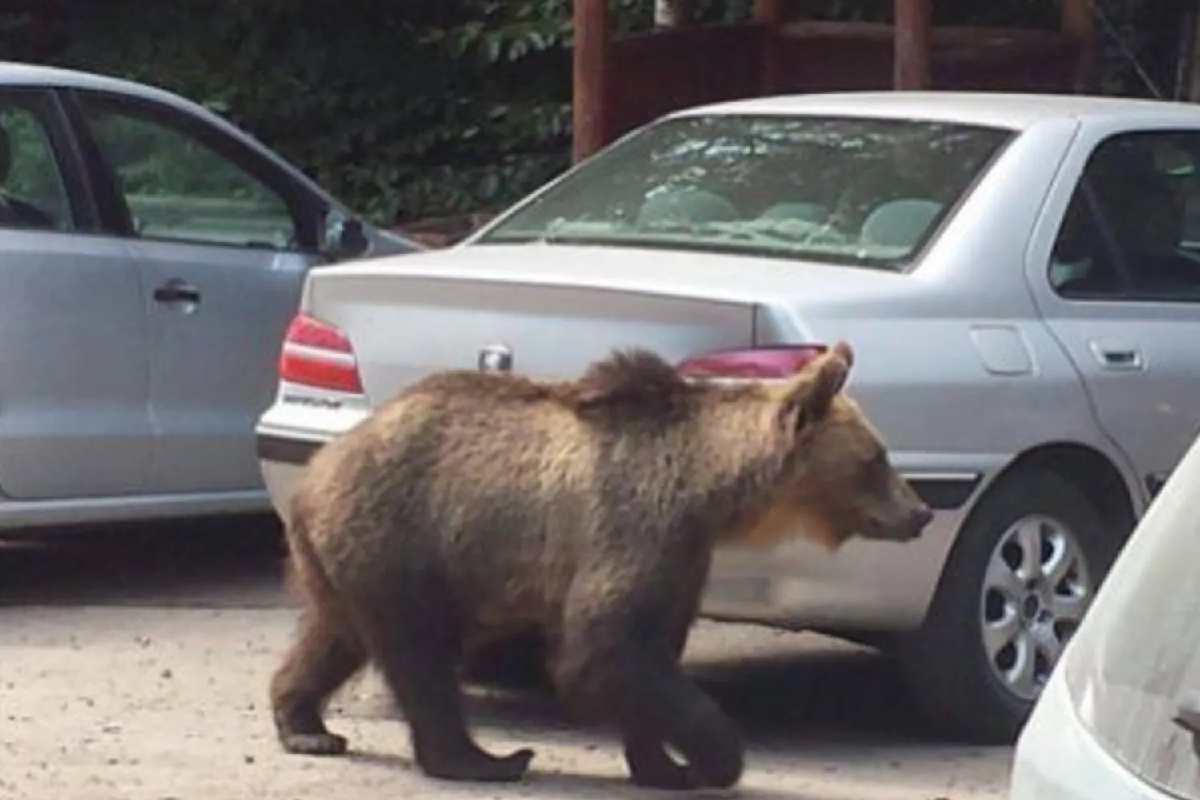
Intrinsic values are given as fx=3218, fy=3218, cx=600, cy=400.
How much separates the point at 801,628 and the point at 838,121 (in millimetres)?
1687

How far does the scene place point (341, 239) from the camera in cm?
1081

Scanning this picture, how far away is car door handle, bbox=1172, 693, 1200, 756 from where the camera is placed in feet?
10.5

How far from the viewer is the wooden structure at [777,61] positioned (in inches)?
525

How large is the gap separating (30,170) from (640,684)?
12.4 ft

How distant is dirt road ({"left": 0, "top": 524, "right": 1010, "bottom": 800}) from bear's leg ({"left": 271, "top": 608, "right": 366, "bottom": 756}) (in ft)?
0.18

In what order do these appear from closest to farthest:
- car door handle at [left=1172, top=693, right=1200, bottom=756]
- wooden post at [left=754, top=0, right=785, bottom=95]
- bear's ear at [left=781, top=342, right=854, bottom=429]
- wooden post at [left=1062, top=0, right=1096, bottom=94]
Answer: car door handle at [left=1172, top=693, right=1200, bottom=756], bear's ear at [left=781, top=342, right=854, bottom=429], wooden post at [left=1062, top=0, right=1096, bottom=94], wooden post at [left=754, top=0, right=785, bottom=95]

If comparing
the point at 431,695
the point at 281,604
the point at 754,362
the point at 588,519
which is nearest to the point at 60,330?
the point at 281,604

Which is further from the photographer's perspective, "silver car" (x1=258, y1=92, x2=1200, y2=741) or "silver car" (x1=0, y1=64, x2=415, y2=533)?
"silver car" (x1=0, y1=64, x2=415, y2=533)

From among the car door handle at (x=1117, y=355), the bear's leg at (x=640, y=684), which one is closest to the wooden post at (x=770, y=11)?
the car door handle at (x=1117, y=355)

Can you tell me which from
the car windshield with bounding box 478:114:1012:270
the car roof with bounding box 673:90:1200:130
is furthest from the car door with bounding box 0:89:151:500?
the car roof with bounding box 673:90:1200:130

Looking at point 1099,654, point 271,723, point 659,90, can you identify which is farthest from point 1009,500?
point 659,90

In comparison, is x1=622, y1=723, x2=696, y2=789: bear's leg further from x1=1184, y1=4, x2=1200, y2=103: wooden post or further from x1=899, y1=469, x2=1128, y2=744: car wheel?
x1=1184, y1=4, x2=1200, y2=103: wooden post

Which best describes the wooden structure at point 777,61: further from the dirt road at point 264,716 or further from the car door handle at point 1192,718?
the car door handle at point 1192,718

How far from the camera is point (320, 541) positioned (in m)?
7.68
